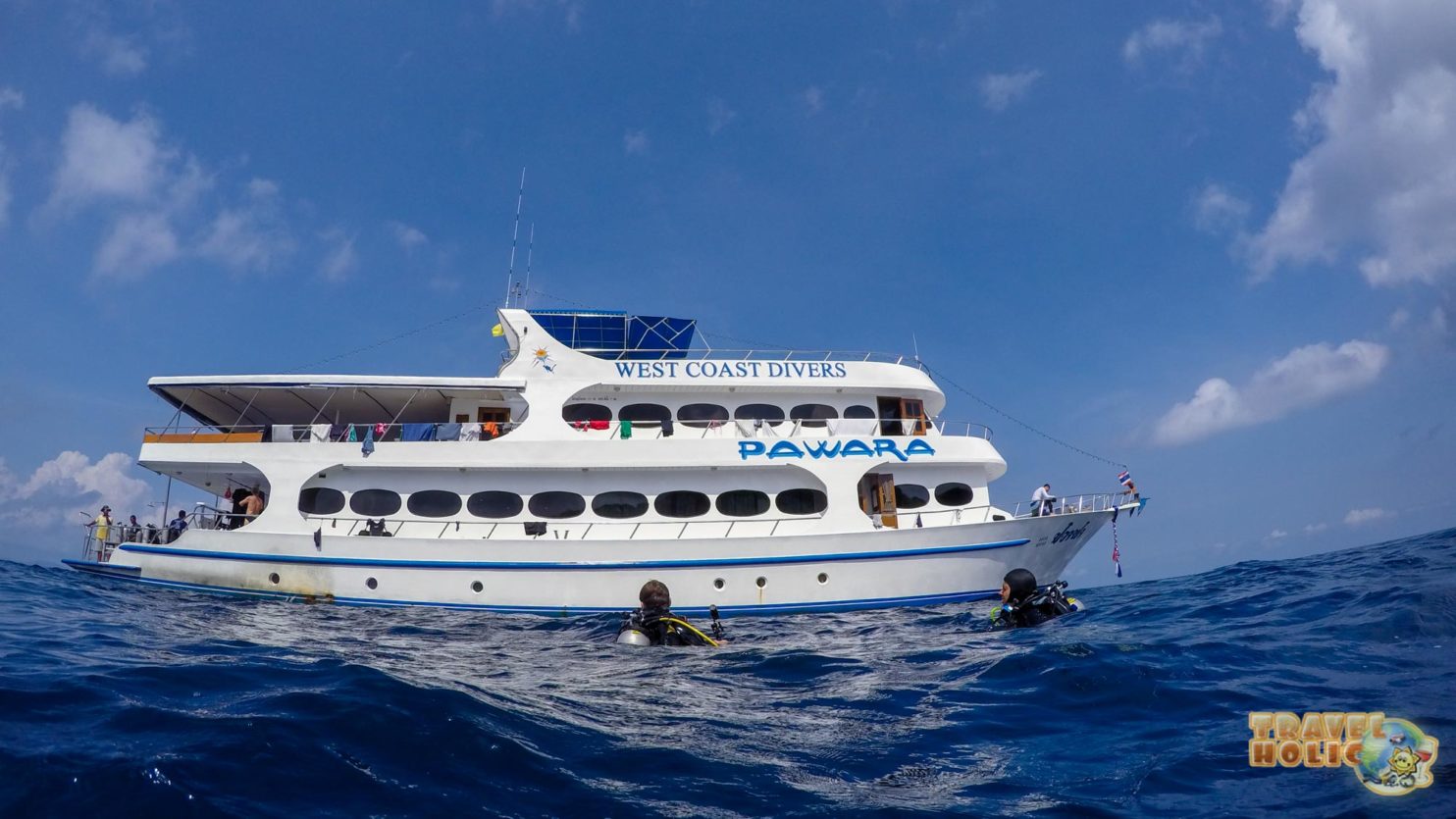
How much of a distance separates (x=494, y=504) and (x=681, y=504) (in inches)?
145

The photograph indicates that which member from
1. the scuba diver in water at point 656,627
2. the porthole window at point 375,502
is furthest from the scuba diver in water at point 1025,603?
the porthole window at point 375,502

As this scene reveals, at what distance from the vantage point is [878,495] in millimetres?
15914

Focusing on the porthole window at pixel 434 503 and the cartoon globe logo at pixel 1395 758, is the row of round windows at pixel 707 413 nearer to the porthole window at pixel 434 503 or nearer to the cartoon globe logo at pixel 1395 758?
the porthole window at pixel 434 503

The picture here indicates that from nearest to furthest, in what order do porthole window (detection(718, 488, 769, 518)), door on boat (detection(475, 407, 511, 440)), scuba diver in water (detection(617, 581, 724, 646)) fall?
scuba diver in water (detection(617, 581, 724, 646)) → porthole window (detection(718, 488, 769, 518)) → door on boat (detection(475, 407, 511, 440))

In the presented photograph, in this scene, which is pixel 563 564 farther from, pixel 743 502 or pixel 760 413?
pixel 760 413

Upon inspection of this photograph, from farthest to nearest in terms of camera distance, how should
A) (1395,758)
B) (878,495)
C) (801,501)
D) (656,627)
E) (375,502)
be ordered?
(878,495), (801,501), (375,502), (656,627), (1395,758)

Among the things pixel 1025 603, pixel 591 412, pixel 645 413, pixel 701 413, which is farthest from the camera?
pixel 701 413

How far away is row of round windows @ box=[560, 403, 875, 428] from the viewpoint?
53.9 ft

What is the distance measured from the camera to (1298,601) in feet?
38.6

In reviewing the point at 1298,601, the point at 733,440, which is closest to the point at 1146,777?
the point at 1298,601

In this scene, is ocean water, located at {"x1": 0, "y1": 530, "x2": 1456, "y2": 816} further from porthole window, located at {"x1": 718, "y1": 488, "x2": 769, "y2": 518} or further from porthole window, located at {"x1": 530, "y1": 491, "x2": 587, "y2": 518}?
porthole window, located at {"x1": 718, "y1": 488, "x2": 769, "y2": 518}

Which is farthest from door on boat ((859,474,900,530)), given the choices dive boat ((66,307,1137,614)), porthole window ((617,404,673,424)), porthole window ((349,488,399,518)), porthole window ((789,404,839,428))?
porthole window ((349,488,399,518))
